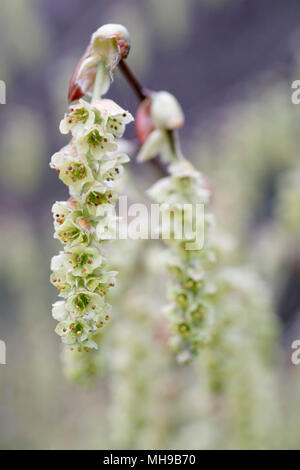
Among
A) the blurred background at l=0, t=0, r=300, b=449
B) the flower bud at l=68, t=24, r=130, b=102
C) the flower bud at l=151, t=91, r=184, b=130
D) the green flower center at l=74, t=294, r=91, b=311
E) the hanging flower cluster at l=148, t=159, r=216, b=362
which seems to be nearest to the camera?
the green flower center at l=74, t=294, r=91, b=311

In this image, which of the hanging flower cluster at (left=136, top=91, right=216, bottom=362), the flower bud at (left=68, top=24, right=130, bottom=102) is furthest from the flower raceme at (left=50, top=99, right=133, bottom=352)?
the hanging flower cluster at (left=136, top=91, right=216, bottom=362)

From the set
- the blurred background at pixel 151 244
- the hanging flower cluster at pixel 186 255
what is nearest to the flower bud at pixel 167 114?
the hanging flower cluster at pixel 186 255

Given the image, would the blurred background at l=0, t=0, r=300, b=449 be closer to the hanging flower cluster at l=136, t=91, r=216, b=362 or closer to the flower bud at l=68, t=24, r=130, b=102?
the hanging flower cluster at l=136, t=91, r=216, b=362

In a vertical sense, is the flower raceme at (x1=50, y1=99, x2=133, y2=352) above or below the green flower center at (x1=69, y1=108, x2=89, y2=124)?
below

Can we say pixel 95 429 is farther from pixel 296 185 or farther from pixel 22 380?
pixel 296 185

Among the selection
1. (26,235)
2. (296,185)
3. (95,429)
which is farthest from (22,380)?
(296,185)

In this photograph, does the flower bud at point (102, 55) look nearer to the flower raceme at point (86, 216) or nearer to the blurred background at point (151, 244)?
the flower raceme at point (86, 216)

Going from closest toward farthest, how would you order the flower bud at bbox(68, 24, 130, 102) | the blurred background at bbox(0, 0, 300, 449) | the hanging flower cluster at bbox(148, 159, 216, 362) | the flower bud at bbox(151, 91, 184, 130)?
the flower bud at bbox(68, 24, 130, 102) < the hanging flower cluster at bbox(148, 159, 216, 362) < the flower bud at bbox(151, 91, 184, 130) < the blurred background at bbox(0, 0, 300, 449)
